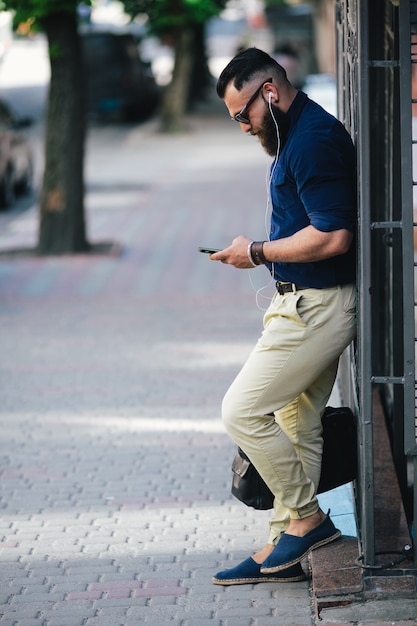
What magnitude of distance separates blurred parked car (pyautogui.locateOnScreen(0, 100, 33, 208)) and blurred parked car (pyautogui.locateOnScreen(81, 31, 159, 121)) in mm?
10436

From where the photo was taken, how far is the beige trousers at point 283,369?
14.2 ft

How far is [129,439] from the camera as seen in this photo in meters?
6.87

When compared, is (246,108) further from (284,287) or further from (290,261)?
(284,287)

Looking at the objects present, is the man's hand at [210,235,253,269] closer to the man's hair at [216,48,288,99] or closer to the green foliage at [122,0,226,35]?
the man's hair at [216,48,288,99]

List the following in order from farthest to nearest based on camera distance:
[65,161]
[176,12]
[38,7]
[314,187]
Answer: [176,12], [65,161], [38,7], [314,187]

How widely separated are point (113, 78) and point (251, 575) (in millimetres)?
27383

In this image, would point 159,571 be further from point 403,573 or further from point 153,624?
point 403,573

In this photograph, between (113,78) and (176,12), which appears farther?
(113,78)

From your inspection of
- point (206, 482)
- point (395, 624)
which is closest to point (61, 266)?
point (206, 482)

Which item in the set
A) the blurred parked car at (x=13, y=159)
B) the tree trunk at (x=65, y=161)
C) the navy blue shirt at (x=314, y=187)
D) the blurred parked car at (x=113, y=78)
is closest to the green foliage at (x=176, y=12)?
the blurred parked car at (x=113, y=78)

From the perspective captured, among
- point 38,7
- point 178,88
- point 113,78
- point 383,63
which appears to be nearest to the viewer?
point 383,63

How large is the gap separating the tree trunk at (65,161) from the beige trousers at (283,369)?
29.3 feet

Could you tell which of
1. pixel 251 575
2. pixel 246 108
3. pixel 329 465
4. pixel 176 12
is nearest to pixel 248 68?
pixel 246 108

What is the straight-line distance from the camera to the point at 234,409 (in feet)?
14.3
